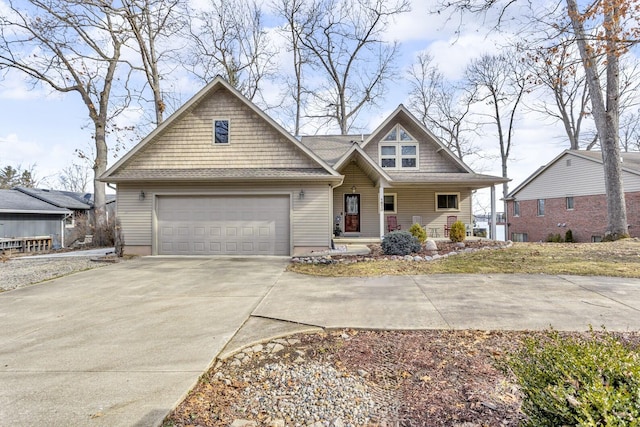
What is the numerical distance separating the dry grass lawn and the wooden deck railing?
15.8m

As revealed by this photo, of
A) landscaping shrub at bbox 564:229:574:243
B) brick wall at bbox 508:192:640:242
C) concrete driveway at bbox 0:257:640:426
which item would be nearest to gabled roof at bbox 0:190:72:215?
concrete driveway at bbox 0:257:640:426

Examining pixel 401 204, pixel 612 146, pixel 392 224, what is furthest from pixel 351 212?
pixel 612 146

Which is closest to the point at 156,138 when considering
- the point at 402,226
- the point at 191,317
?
the point at 191,317

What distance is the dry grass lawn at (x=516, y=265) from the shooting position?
314 inches

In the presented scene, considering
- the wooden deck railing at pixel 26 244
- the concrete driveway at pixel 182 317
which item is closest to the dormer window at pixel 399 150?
the concrete driveway at pixel 182 317

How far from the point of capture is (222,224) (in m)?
11.7

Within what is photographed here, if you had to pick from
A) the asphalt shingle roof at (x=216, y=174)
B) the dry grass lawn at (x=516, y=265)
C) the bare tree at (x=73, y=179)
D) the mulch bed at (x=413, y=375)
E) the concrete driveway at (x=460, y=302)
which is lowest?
the mulch bed at (x=413, y=375)

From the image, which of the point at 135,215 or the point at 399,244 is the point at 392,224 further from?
the point at 135,215

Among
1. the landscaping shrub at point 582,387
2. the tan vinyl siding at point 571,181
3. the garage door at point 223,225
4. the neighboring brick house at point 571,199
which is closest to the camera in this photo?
the landscaping shrub at point 582,387

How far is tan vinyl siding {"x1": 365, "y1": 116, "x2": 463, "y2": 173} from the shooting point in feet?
52.0

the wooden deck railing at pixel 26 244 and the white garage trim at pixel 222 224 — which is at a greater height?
the white garage trim at pixel 222 224

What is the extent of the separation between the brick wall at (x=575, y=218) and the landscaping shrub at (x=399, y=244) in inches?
625

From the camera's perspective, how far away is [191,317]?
504 cm

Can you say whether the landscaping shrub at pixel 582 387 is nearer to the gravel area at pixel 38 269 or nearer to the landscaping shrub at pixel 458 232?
the gravel area at pixel 38 269
